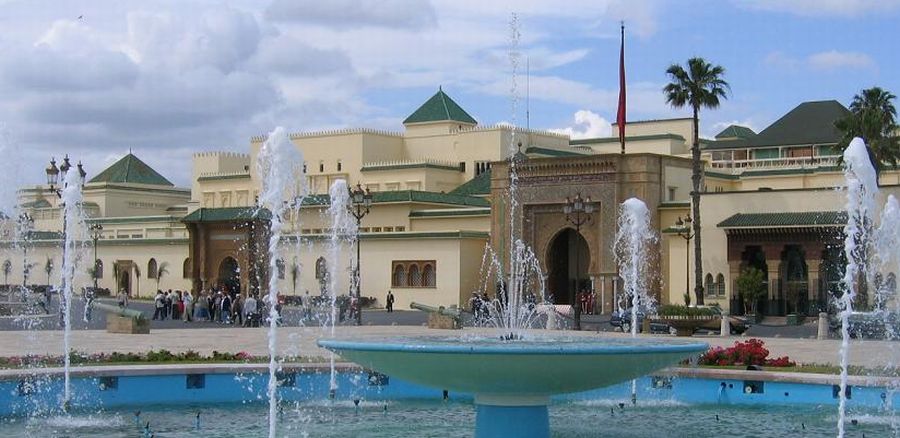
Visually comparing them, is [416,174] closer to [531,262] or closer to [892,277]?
[531,262]

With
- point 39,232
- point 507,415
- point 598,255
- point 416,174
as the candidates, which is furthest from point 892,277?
point 39,232

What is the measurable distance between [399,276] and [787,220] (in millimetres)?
16218

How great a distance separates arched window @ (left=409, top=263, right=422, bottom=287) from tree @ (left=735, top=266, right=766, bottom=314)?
14059 millimetres

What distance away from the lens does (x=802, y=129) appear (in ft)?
203

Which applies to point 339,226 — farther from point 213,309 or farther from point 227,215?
point 213,309

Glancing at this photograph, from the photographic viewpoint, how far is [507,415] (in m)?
12.6

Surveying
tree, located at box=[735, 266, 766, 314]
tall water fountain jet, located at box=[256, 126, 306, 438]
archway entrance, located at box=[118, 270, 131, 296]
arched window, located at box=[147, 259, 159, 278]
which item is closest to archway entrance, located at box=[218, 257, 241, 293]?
arched window, located at box=[147, 259, 159, 278]

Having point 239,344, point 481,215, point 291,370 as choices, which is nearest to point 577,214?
point 239,344

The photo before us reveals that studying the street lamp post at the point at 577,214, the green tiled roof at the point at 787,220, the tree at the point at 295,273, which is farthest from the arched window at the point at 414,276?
the green tiled roof at the point at 787,220

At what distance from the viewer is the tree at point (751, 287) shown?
1665 inches

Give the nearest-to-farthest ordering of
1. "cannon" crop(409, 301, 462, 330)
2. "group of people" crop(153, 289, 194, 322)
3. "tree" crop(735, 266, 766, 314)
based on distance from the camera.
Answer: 1. "cannon" crop(409, 301, 462, 330)
2. "group of people" crop(153, 289, 194, 322)
3. "tree" crop(735, 266, 766, 314)

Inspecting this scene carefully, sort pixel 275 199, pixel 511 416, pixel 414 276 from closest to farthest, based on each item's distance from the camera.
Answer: pixel 511 416, pixel 275 199, pixel 414 276

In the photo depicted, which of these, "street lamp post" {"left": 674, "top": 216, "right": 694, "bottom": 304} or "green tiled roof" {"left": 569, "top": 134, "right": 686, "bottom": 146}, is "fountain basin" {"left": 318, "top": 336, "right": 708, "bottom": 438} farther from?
"green tiled roof" {"left": 569, "top": 134, "right": 686, "bottom": 146}

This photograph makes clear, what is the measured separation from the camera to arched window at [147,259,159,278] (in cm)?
6306
